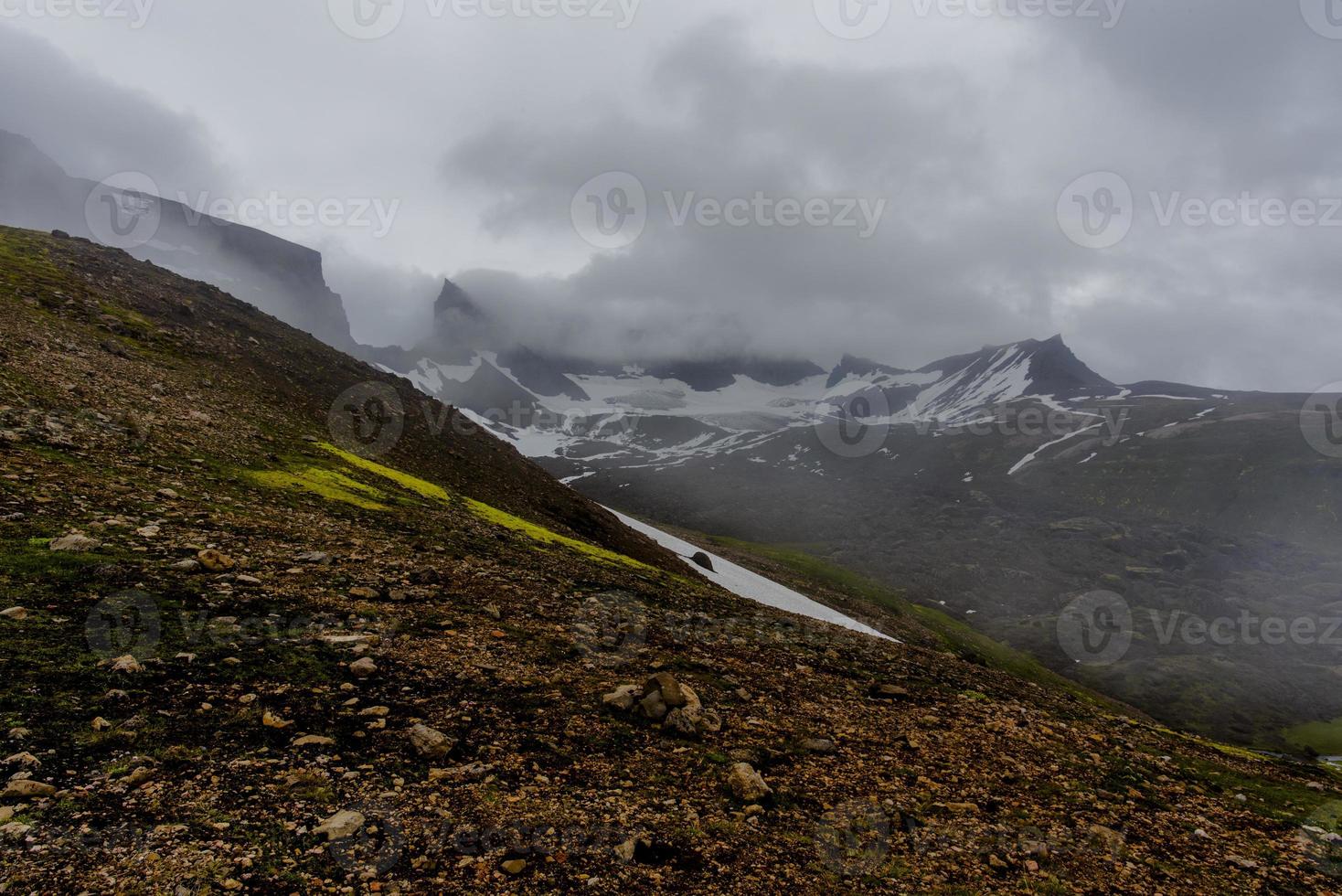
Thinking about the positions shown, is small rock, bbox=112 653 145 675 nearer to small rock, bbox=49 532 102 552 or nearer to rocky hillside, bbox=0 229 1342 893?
rocky hillside, bbox=0 229 1342 893

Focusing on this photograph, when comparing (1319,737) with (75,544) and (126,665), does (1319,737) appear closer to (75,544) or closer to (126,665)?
(126,665)

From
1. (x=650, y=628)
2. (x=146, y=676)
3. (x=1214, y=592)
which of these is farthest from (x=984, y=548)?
(x=146, y=676)

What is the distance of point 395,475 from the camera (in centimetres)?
3325

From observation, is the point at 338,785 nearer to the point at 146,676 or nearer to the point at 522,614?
the point at 146,676

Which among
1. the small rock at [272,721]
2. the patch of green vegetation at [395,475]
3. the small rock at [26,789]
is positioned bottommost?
the patch of green vegetation at [395,475]

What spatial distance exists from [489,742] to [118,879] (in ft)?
14.7

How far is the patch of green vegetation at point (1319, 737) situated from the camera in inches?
3693

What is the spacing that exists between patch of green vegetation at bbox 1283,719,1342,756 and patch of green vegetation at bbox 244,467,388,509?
468 feet

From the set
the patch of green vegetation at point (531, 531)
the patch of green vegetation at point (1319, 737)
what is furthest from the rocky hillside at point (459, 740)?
the patch of green vegetation at point (1319, 737)

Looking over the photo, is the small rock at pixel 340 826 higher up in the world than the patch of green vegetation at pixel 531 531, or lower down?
higher up

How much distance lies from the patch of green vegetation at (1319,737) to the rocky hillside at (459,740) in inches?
4890

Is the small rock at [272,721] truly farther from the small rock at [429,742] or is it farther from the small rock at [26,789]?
the small rock at [26,789]

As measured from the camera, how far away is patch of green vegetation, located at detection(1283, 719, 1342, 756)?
93.8 m

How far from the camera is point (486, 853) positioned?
21.6ft
